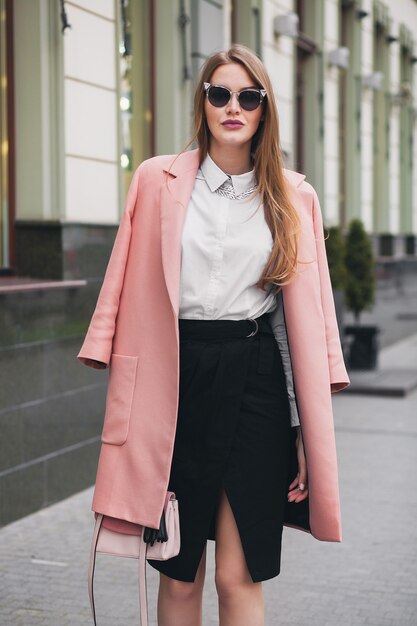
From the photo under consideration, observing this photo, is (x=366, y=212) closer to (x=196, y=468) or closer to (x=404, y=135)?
(x=404, y=135)

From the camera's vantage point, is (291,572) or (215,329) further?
(291,572)

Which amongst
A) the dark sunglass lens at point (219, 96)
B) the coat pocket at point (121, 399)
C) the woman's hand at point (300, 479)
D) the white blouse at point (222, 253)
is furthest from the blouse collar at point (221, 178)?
the woman's hand at point (300, 479)

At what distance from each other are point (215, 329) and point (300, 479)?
53 cm

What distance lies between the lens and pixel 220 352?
3.17 metres

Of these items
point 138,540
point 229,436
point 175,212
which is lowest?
point 138,540

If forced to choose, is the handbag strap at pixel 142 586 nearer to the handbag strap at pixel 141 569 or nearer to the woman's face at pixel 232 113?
the handbag strap at pixel 141 569

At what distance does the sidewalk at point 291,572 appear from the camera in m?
4.60

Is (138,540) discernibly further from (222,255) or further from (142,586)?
(222,255)

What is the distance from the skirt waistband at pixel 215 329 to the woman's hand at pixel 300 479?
1.20 feet

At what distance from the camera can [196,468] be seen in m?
3.21

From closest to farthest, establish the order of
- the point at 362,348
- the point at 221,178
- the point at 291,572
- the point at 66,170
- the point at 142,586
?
1. the point at 142,586
2. the point at 221,178
3. the point at 291,572
4. the point at 66,170
5. the point at 362,348

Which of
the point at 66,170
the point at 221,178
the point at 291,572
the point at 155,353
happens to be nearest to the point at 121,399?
the point at 155,353

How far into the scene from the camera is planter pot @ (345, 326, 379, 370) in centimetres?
1230

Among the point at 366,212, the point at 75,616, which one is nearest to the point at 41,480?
the point at 75,616
